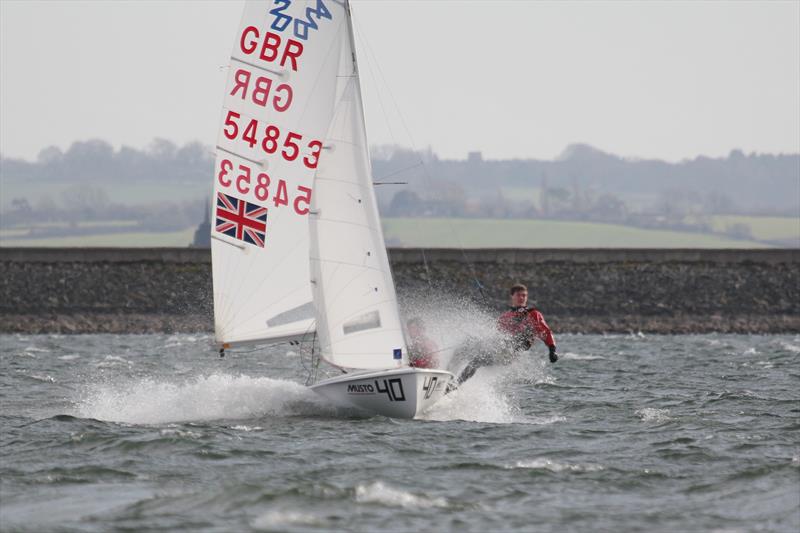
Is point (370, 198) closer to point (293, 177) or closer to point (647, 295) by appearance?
point (293, 177)

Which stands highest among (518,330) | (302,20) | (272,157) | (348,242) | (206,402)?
→ (302,20)

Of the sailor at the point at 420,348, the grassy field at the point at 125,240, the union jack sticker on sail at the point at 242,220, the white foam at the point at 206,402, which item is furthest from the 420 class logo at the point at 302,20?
the grassy field at the point at 125,240

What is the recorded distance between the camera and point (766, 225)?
138500 millimetres

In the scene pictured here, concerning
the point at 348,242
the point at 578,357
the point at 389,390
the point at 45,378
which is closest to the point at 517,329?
the point at 389,390

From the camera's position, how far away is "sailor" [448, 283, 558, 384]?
21.5 m

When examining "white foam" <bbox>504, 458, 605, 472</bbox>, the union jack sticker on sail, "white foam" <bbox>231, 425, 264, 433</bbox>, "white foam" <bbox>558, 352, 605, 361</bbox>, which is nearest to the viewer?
"white foam" <bbox>504, 458, 605, 472</bbox>

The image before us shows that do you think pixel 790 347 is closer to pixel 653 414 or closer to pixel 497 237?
pixel 653 414

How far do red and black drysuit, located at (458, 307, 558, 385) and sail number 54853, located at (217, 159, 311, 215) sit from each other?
340 centimetres

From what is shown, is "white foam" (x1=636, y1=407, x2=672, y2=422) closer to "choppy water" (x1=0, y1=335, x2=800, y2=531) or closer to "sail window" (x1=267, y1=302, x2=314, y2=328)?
"choppy water" (x1=0, y1=335, x2=800, y2=531)

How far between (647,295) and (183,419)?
116 feet

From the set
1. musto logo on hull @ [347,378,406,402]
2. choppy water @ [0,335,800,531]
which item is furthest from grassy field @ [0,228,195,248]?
musto logo on hull @ [347,378,406,402]

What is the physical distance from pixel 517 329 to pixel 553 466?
5331 millimetres

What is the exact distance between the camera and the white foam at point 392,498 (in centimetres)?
1429

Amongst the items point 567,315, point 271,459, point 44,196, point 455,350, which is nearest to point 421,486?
point 271,459
